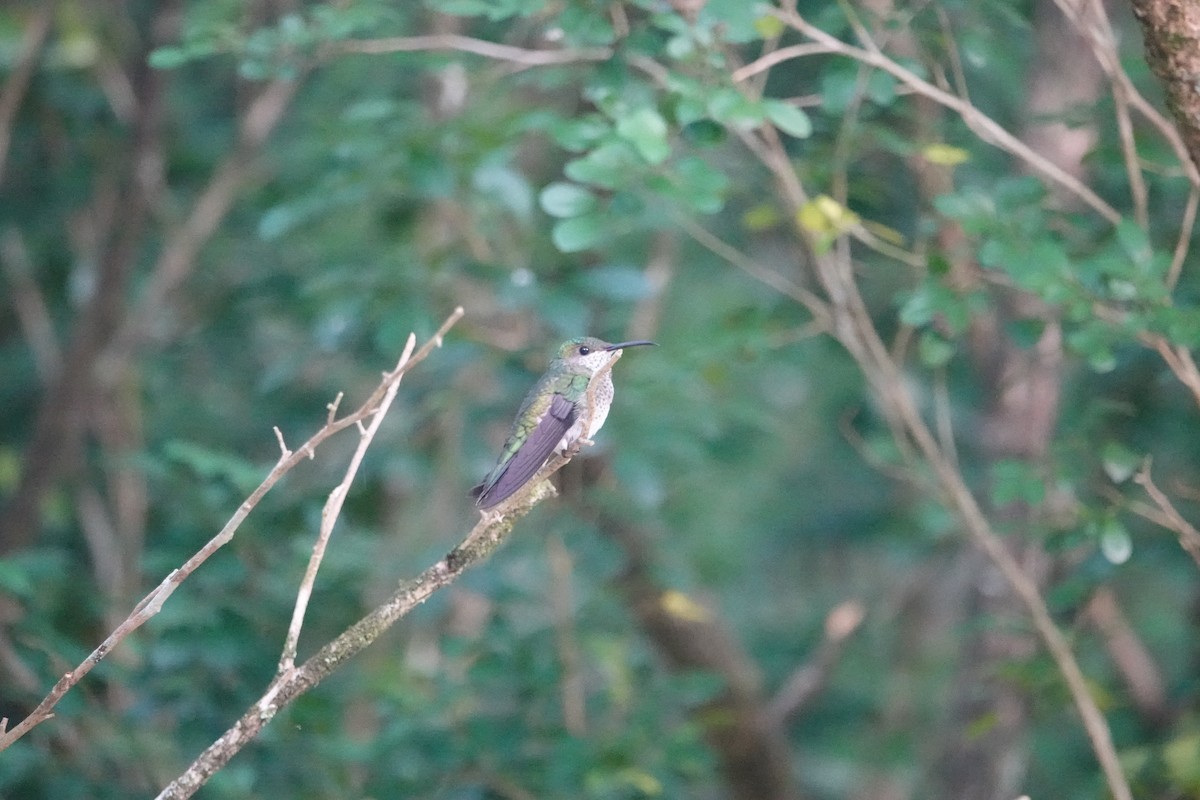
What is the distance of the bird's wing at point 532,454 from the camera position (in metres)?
2.85

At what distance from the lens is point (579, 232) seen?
11.8ft

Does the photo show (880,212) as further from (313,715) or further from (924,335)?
(313,715)

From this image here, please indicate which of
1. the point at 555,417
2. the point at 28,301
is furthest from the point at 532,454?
the point at 28,301

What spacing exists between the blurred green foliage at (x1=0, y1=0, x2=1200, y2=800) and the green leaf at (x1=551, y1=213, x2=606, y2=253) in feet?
0.05

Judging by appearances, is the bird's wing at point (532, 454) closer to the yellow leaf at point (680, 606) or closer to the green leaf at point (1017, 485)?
the green leaf at point (1017, 485)

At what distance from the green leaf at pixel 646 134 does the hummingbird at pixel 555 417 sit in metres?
0.49

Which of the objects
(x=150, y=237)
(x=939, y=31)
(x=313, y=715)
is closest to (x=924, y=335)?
(x=939, y=31)

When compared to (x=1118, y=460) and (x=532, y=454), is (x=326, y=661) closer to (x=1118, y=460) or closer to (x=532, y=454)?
(x=532, y=454)

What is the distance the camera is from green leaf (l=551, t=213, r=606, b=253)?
3.57 metres

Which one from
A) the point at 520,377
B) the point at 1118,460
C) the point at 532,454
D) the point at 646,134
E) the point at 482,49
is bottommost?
the point at 520,377

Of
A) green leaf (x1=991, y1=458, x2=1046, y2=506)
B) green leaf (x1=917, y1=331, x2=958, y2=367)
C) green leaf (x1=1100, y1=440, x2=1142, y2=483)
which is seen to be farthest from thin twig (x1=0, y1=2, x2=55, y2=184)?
green leaf (x1=1100, y1=440, x2=1142, y2=483)

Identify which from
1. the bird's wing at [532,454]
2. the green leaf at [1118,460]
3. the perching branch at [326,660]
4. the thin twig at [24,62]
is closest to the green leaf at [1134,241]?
the green leaf at [1118,460]

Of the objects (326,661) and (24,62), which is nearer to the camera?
(326,661)

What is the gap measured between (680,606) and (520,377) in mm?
1340
